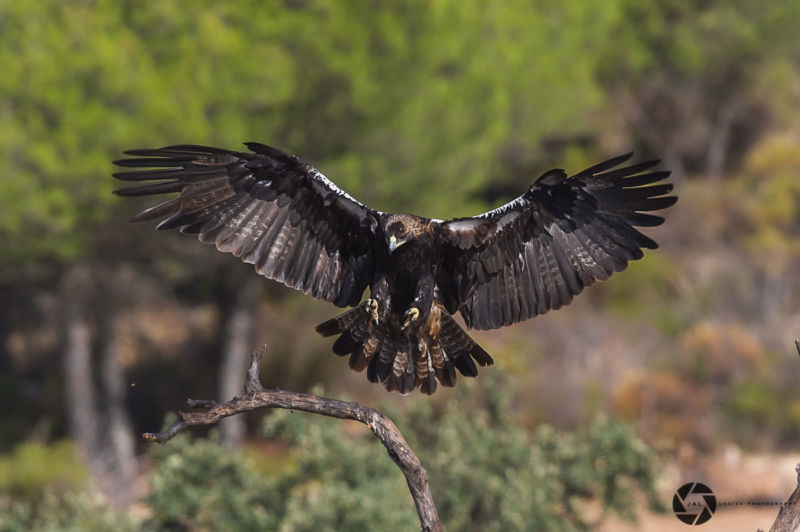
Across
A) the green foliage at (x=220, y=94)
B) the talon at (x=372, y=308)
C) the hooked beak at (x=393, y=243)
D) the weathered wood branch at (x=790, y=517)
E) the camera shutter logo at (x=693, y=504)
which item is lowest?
the weathered wood branch at (x=790, y=517)

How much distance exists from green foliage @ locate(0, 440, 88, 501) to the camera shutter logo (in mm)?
10458

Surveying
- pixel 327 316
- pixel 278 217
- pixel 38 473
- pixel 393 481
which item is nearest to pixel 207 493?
pixel 393 481

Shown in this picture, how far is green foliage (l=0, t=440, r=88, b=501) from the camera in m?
14.1

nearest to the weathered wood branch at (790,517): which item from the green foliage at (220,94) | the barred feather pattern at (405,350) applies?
the barred feather pattern at (405,350)

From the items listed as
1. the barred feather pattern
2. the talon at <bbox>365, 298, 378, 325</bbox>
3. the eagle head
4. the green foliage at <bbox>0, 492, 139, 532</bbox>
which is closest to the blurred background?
the green foliage at <bbox>0, 492, 139, 532</bbox>

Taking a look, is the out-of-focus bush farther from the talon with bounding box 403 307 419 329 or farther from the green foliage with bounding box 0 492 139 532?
the talon with bounding box 403 307 419 329

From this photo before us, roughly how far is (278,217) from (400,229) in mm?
720

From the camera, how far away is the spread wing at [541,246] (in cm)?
607

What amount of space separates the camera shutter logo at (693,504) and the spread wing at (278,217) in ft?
6.97

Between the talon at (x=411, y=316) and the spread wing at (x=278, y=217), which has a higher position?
the spread wing at (x=278, y=217)

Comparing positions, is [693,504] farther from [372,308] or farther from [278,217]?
[278,217]

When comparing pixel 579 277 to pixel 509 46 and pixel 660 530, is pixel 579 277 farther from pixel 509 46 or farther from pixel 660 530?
pixel 509 46

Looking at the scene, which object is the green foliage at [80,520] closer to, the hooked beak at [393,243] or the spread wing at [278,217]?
the spread wing at [278,217]

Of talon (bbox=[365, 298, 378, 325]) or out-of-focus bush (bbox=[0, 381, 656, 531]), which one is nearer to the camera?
talon (bbox=[365, 298, 378, 325])
